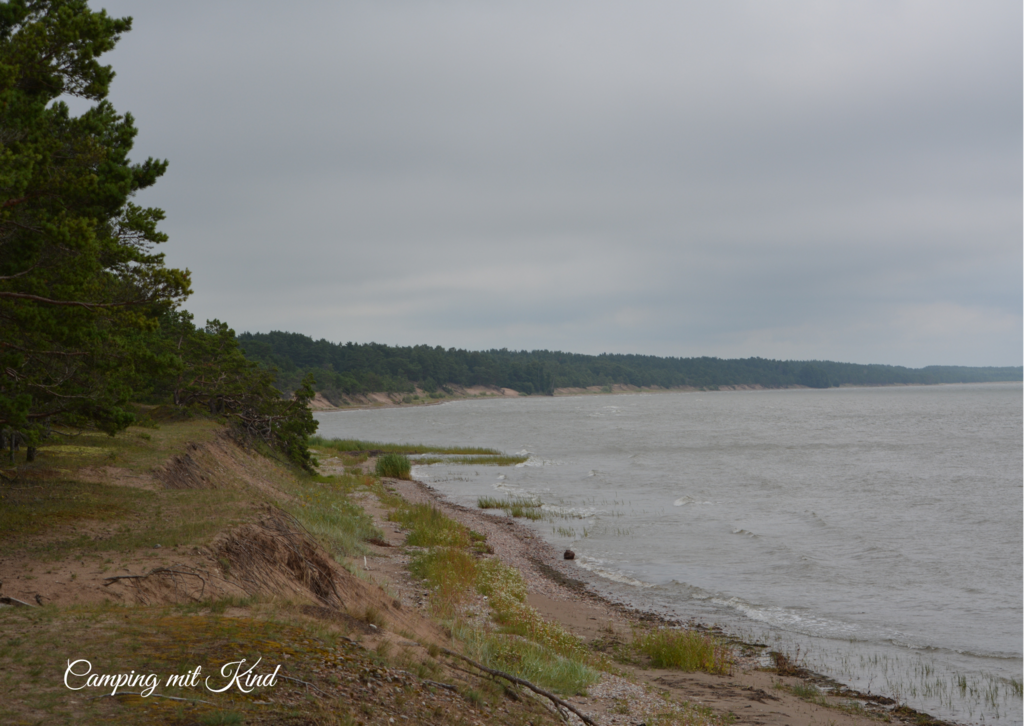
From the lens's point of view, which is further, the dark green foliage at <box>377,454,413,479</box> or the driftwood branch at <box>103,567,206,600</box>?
the dark green foliage at <box>377,454,413,479</box>

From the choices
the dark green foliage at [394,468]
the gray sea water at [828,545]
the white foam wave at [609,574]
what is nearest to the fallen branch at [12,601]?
the gray sea water at [828,545]

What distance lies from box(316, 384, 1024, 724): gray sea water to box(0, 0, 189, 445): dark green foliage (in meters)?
13.4

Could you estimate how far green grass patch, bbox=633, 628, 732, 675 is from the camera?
12.6 meters

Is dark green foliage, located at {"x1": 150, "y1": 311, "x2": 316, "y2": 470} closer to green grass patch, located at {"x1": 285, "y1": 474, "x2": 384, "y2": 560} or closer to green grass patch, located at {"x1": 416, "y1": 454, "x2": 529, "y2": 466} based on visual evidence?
green grass patch, located at {"x1": 285, "y1": 474, "x2": 384, "y2": 560}

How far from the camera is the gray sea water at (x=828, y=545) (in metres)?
14.2

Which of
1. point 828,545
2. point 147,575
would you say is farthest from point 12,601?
point 828,545

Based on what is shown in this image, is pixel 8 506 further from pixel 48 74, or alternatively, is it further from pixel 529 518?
pixel 529 518

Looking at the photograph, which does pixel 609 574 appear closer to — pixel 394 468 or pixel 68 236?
pixel 68 236

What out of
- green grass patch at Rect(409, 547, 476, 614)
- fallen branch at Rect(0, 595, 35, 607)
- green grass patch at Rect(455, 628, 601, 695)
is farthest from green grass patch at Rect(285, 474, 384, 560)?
fallen branch at Rect(0, 595, 35, 607)

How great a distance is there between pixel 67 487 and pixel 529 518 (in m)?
19.7

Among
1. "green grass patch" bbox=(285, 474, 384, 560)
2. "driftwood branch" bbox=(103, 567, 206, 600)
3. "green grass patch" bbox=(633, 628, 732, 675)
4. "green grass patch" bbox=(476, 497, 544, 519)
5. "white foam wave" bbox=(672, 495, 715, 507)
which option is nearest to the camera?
"driftwood branch" bbox=(103, 567, 206, 600)

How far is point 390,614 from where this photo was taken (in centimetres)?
1048

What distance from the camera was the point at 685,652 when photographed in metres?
12.8

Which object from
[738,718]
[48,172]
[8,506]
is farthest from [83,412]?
[738,718]
